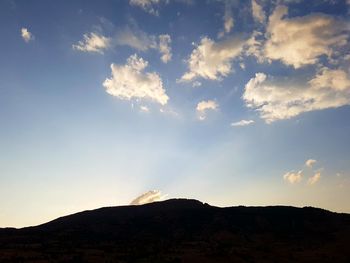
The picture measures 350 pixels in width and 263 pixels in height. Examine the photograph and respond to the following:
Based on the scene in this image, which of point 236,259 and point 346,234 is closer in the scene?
point 236,259

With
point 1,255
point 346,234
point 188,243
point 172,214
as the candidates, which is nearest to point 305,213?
point 346,234

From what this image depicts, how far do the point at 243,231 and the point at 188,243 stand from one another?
53.9 feet

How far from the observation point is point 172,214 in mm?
83438

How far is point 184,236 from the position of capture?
69.6 m

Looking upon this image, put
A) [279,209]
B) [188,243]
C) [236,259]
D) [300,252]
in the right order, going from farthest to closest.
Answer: [279,209] < [188,243] < [300,252] < [236,259]

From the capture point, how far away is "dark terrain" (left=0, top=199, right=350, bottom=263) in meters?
48.1

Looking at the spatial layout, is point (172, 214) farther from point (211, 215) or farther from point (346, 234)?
point (346, 234)

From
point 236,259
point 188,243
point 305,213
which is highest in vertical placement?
point 305,213

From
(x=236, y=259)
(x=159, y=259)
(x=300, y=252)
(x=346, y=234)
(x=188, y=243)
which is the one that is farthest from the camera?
(x=346, y=234)

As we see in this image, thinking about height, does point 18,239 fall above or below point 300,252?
above

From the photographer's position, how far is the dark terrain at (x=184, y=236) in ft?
158

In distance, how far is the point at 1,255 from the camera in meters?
42.2

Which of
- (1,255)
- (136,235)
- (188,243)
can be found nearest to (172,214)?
(136,235)

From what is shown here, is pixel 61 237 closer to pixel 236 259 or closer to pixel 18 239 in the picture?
pixel 18 239
